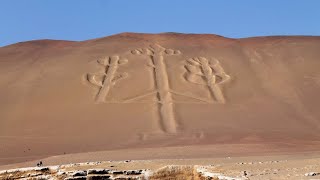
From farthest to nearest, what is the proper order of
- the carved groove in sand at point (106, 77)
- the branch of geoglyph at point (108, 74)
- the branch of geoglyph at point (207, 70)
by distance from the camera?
the branch of geoglyph at point (207, 70)
the branch of geoglyph at point (108, 74)
the carved groove in sand at point (106, 77)

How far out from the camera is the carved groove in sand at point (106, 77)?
3209 cm

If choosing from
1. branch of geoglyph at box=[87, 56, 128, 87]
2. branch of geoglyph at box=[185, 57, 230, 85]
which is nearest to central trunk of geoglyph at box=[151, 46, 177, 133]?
branch of geoglyph at box=[185, 57, 230, 85]

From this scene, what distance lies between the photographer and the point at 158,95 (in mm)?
31406

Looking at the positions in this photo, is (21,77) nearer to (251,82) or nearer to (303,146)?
(251,82)

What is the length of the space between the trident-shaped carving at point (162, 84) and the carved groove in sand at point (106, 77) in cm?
191

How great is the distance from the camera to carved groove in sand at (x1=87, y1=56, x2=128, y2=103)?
1264 inches

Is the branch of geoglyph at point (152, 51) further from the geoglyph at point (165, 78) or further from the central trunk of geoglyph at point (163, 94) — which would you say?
the central trunk of geoglyph at point (163, 94)

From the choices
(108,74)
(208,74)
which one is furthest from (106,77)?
(208,74)

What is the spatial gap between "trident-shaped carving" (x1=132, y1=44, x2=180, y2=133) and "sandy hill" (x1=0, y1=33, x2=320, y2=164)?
0.05 meters

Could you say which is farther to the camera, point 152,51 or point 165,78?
point 152,51

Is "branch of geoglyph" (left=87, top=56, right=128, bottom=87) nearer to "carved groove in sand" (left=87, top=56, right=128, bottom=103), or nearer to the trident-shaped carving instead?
"carved groove in sand" (left=87, top=56, right=128, bottom=103)

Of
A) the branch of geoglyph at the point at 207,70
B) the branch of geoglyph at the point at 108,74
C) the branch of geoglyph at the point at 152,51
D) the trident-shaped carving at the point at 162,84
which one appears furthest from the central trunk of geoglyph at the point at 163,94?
the branch of geoglyph at the point at 108,74

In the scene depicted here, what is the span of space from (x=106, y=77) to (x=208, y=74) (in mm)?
5463

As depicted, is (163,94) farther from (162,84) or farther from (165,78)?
(165,78)
